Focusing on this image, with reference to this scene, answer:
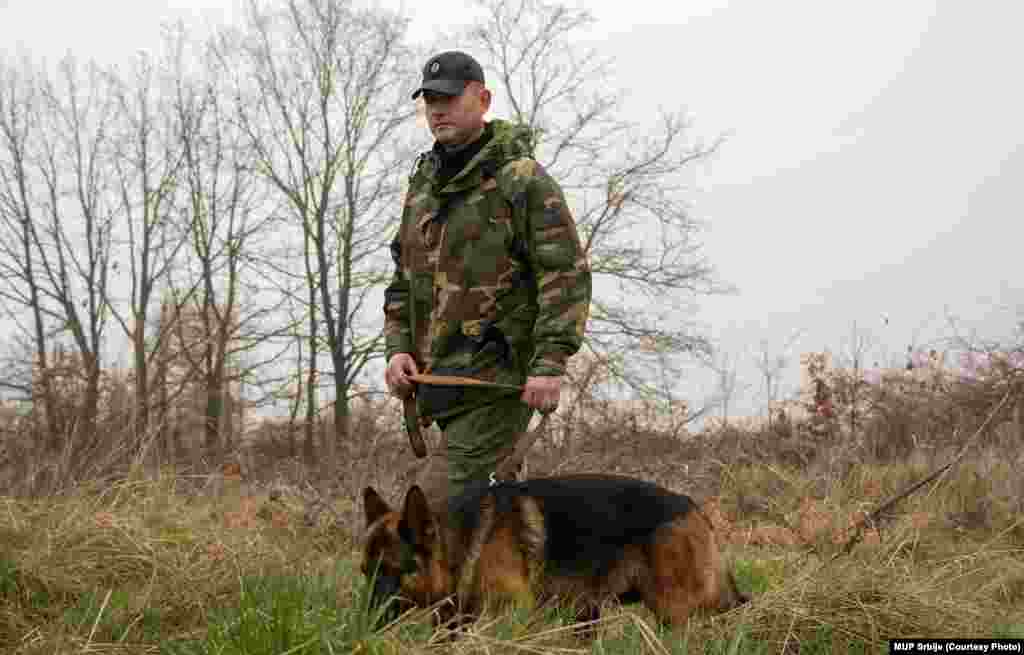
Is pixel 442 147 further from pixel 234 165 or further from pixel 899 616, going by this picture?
pixel 234 165

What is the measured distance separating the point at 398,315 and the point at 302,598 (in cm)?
186

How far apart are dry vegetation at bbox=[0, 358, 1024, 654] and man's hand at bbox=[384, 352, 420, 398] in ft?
2.97

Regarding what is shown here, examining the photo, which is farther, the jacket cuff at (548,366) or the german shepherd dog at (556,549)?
the jacket cuff at (548,366)

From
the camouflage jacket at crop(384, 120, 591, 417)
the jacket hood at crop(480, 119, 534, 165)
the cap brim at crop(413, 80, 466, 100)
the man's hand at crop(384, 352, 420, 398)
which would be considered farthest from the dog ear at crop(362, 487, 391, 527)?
the cap brim at crop(413, 80, 466, 100)

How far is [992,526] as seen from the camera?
747cm

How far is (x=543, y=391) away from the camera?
3.83m

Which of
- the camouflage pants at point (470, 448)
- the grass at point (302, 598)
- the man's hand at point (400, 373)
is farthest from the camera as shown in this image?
the man's hand at point (400, 373)

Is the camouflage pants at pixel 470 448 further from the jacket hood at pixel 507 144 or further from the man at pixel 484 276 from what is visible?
the jacket hood at pixel 507 144

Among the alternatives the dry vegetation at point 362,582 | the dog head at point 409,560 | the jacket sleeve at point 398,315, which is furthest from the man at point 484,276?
the dry vegetation at point 362,582

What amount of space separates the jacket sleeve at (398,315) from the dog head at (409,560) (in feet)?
4.34

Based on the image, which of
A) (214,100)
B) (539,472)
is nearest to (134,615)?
(539,472)

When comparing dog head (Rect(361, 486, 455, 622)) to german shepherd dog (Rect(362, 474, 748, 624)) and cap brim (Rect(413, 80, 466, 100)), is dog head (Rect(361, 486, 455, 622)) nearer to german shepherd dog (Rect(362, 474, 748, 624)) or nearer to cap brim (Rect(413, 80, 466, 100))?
german shepherd dog (Rect(362, 474, 748, 624))

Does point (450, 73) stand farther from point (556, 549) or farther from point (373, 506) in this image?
point (556, 549)

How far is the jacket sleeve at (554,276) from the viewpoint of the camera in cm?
389
